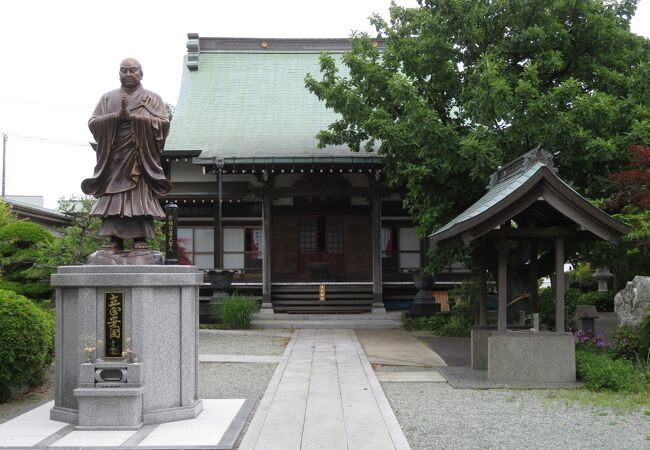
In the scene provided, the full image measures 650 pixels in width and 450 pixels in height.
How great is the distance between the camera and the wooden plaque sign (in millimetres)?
7363

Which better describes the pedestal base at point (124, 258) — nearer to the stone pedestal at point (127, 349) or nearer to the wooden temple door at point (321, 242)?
the stone pedestal at point (127, 349)

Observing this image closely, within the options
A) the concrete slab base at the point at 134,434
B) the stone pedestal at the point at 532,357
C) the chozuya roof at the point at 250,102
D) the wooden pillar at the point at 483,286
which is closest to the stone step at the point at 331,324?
the chozuya roof at the point at 250,102

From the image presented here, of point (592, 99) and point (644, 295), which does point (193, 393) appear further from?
point (592, 99)

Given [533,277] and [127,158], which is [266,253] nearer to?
[533,277]

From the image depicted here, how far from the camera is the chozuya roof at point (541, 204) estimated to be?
984cm

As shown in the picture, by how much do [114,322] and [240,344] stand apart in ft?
26.7

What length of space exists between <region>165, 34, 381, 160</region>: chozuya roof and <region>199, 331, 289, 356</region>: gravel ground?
5.54m

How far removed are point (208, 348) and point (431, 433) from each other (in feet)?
27.3

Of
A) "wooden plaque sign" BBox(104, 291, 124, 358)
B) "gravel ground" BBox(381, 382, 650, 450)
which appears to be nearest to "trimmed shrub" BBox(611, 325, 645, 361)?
"gravel ground" BBox(381, 382, 650, 450)

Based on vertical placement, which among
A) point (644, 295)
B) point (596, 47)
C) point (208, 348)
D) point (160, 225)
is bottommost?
point (208, 348)

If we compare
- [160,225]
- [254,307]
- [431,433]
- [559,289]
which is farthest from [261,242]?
[431,433]

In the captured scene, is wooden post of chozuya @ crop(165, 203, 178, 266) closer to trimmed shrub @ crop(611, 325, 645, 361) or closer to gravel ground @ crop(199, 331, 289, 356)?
gravel ground @ crop(199, 331, 289, 356)

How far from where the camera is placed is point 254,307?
1880cm

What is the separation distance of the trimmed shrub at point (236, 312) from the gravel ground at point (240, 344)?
886 mm
